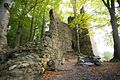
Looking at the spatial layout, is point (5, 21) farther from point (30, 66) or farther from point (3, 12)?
point (30, 66)

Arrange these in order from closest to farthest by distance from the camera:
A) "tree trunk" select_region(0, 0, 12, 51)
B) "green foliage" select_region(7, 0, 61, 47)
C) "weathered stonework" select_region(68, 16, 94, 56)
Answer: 1. "tree trunk" select_region(0, 0, 12, 51)
2. "green foliage" select_region(7, 0, 61, 47)
3. "weathered stonework" select_region(68, 16, 94, 56)

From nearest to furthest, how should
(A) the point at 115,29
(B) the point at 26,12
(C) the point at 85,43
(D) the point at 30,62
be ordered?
1. (D) the point at 30,62
2. (A) the point at 115,29
3. (B) the point at 26,12
4. (C) the point at 85,43

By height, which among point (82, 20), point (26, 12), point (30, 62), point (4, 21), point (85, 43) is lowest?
point (30, 62)

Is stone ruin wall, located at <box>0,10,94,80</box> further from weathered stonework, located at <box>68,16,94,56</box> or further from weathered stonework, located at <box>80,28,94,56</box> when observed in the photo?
weathered stonework, located at <box>80,28,94,56</box>

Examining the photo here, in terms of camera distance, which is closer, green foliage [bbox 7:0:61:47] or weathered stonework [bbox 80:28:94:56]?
green foliage [bbox 7:0:61:47]

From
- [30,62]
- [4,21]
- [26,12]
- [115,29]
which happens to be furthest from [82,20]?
[30,62]

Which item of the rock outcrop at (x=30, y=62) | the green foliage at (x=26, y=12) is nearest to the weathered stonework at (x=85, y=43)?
the green foliage at (x=26, y=12)

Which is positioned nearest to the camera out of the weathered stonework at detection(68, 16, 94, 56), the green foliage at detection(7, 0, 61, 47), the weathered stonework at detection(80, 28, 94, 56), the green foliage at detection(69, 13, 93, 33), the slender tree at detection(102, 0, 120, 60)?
the slender tree at detection(102, 0, 120, 60)

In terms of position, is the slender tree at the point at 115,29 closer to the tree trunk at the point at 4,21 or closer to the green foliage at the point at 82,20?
the green foliage at the point at 82,20

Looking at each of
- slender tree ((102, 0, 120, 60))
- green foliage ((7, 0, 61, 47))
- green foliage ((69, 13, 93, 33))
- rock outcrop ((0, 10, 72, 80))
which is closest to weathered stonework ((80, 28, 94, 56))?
green foliage ((69, 13, 93, 33))

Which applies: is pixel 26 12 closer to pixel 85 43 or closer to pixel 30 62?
pixel 85 43

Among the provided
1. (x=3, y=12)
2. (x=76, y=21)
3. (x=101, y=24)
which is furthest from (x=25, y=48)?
(x=101, y=24)

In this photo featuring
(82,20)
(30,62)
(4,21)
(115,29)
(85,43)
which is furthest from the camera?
(85,43)

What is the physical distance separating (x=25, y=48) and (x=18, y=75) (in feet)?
6.03
